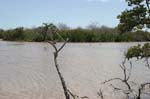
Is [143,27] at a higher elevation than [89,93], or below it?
higher

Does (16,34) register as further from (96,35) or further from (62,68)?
(62,68)

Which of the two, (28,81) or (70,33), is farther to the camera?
(70,33)

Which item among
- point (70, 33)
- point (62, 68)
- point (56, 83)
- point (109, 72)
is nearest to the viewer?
point (56, 83)

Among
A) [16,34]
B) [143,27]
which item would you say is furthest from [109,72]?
[16,34]

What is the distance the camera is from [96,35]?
60500 millimetres

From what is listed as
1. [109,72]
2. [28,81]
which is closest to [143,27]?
[28,81]

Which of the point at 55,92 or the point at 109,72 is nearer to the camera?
the point at 55,92

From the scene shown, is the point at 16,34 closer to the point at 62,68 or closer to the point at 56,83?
the point at 62,68

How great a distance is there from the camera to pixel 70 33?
59188mm

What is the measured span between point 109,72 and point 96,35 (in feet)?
140

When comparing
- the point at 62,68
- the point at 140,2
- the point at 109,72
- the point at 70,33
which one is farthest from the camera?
the point at 70,33

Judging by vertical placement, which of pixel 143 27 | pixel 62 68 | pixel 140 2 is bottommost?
pixel 62 68

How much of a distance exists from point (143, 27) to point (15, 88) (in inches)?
209

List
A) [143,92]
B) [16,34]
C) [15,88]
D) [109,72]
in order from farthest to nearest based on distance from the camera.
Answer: [16,34], [109,72], [15,88], [143,92]
